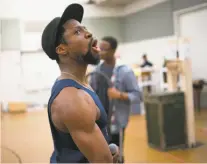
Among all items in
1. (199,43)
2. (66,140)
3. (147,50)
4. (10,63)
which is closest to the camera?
(66,140)

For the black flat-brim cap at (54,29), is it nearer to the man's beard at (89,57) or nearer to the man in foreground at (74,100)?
the man in foreground at (74,100)

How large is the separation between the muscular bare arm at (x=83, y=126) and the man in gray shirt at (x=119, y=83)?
1.69m

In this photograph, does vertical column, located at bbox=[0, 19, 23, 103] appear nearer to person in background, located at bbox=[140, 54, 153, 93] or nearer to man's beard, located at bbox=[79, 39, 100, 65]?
person in background, located at bbox=[140, 54, 153, 93]

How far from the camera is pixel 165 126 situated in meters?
4.19

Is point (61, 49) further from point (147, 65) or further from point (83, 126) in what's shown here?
point (147, 65)

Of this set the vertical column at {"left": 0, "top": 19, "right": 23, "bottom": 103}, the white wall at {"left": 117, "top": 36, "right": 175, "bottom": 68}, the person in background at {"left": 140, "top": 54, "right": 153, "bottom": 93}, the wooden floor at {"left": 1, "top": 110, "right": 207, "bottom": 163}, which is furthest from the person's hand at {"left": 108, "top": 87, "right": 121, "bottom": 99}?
the white wall at {"left": 117, "top": 36, "right": 175, "bottom": 68}

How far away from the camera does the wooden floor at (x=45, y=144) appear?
3990 millimetres

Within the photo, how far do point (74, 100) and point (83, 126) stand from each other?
0.32ft

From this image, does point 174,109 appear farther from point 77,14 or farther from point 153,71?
point 153,71

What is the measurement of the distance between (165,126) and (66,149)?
308 centimetres

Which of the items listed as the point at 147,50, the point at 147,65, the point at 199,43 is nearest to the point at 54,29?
the point at 199,43

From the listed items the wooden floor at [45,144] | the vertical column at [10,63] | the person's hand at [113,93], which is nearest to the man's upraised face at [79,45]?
the person's hand at [113,93]

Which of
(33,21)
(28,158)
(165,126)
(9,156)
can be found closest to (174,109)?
(165,126)

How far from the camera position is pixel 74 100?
1158mm
